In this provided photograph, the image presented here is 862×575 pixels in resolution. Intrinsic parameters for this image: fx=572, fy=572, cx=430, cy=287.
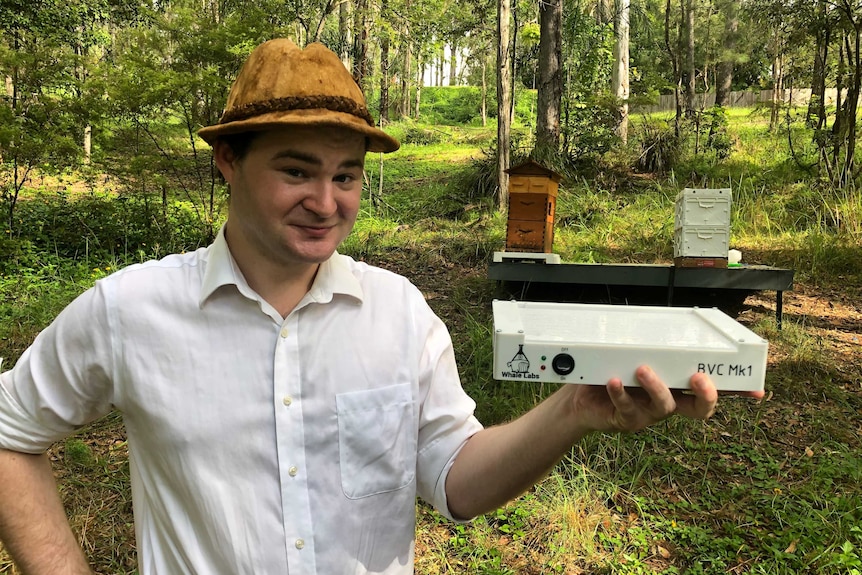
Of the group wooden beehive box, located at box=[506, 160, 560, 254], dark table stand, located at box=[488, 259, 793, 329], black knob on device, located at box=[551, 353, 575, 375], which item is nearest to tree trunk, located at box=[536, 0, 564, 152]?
wooden beehive box, located at box=[506, 160, 560, 254]

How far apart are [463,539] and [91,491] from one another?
7.77 ft

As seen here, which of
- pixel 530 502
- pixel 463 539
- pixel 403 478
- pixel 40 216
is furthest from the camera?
pixel 40 216

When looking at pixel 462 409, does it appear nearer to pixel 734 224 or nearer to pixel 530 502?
pixel 530 502

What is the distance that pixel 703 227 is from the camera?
16.4 feet

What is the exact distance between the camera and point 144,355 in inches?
51.4

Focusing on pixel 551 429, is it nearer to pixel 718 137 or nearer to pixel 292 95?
pixel 292 95

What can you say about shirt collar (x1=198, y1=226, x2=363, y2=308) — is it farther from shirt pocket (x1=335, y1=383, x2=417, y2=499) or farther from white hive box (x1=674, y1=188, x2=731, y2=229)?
white hive box (x1=674, y1=188, x2=731, y2=229)

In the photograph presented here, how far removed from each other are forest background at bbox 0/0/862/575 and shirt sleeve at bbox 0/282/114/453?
227 centimetres

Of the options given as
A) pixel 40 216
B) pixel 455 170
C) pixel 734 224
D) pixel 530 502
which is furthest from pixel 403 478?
pixel 455 170

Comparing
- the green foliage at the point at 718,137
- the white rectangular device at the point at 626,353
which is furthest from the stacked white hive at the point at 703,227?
the green foliage at the point at 718,137

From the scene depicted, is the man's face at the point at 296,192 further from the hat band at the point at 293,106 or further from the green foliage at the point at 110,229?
the green foliage at the point at 110,229

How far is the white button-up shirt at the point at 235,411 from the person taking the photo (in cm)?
127

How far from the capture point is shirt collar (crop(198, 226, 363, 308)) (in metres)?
1.33

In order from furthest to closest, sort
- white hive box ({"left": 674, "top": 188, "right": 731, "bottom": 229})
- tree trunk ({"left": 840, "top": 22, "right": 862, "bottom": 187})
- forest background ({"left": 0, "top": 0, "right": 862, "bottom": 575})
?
1. tree trunk ({"left": 840, "top": 22, "right": 862, "bottom": 187})
2. white hive box ({"left": 674, "top": 188, "right": 731, "bottom": 229})
3. forest background ({"left": 0, "top": 0, "right": 862, "bottom": 575})
